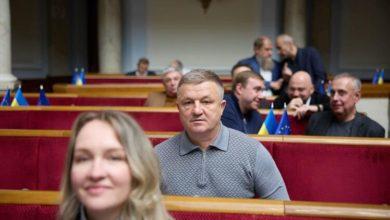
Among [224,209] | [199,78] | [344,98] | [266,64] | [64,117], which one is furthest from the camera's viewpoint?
[266,64]

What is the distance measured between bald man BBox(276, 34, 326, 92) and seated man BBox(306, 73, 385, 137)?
5.93 feet

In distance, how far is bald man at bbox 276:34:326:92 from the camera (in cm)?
548

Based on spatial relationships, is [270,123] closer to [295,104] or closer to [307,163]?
[295,104]

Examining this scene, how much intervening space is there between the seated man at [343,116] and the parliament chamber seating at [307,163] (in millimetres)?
775

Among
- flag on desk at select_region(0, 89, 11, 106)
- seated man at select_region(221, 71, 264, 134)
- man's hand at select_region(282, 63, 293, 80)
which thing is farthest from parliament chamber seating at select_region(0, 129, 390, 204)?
man's hand at select_region(282, 63, 293, 80)

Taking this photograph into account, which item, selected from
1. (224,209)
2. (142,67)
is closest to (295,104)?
(224,209)

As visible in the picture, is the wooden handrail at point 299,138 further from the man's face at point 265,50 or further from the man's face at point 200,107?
the man's face at point 265,50

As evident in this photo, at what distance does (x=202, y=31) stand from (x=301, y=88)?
661 cm

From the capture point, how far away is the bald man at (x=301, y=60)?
216 inches

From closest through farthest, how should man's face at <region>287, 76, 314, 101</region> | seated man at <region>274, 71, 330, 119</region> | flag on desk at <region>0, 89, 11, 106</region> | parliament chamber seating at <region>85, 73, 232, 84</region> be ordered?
seated man at <region>274, 71, 330, 119</region>, man's face at <region>287, 76, 314, 101</region>, flag on desk at <region>0, 89, 11, 106</region>, parliament chamber seating at <region>85, 73, 232, 84</region>

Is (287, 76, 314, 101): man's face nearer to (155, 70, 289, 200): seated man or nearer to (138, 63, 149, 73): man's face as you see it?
(155, 70, 289, 200): seated man

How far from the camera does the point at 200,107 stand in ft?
7.45

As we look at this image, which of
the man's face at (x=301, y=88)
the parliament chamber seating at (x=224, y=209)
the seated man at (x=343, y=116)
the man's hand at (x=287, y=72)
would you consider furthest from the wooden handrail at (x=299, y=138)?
the man's hand at (x=287, y=72)

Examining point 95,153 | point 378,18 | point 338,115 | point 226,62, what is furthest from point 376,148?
point 378,18
